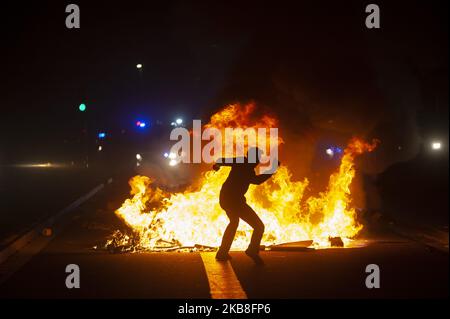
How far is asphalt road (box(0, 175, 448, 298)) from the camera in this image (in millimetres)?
9039

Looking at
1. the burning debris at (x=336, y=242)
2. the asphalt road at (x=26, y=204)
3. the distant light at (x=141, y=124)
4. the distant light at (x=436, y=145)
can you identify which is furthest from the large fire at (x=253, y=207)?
the distant light at (x=436, y=145)

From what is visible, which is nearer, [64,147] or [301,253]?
[301,253]

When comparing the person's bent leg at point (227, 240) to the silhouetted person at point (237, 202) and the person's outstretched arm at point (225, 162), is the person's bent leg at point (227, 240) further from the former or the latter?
the person's outstretched arm at point (225, 162)

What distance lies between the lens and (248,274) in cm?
1034

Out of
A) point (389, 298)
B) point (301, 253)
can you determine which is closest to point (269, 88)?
point (301, 253)

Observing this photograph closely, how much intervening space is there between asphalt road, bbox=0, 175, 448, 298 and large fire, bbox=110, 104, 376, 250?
1003mm

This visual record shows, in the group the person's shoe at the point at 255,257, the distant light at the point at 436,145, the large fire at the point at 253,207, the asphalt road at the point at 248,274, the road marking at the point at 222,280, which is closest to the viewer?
the road marking at the point at 222,280

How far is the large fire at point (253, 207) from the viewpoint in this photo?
552 inches

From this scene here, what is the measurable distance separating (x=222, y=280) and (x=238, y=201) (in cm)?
215

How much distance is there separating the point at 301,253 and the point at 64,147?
108m

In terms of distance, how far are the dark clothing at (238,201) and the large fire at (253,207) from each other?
170 cm
